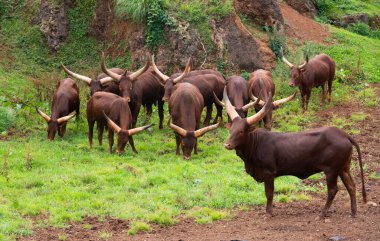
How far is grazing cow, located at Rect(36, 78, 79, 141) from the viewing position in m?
17.0

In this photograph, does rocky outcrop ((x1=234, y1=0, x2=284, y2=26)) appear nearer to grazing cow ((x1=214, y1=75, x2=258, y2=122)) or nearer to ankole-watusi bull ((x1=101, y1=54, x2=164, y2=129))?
ankole-watusi bull ((x1=101, y1=54, x2=164, y2=129))

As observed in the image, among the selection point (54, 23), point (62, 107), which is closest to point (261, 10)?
point (54, 23)

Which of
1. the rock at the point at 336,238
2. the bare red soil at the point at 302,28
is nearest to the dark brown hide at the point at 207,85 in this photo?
the bare red soil at the point at 302,28

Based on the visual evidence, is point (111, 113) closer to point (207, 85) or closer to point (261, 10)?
point (207, 85)

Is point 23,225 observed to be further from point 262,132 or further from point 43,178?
point 262,132

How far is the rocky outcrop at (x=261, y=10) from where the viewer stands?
25781 millimetres

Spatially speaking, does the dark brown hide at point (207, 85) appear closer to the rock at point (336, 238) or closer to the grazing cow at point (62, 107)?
the grazing cow at point (62, 107)

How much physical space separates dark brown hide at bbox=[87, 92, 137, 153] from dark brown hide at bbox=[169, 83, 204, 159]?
44.4 inches

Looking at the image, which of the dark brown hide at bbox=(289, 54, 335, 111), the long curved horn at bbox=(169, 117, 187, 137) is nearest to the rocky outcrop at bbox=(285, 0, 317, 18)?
the dark brown hide at bbox=(289, 54, 335, 111)

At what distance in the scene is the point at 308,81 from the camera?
20359 mm

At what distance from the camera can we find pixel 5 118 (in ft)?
58.0

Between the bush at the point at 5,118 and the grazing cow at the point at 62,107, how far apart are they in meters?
1.11

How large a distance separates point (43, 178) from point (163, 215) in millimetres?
3318

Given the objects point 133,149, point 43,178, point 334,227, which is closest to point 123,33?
point 133,149
